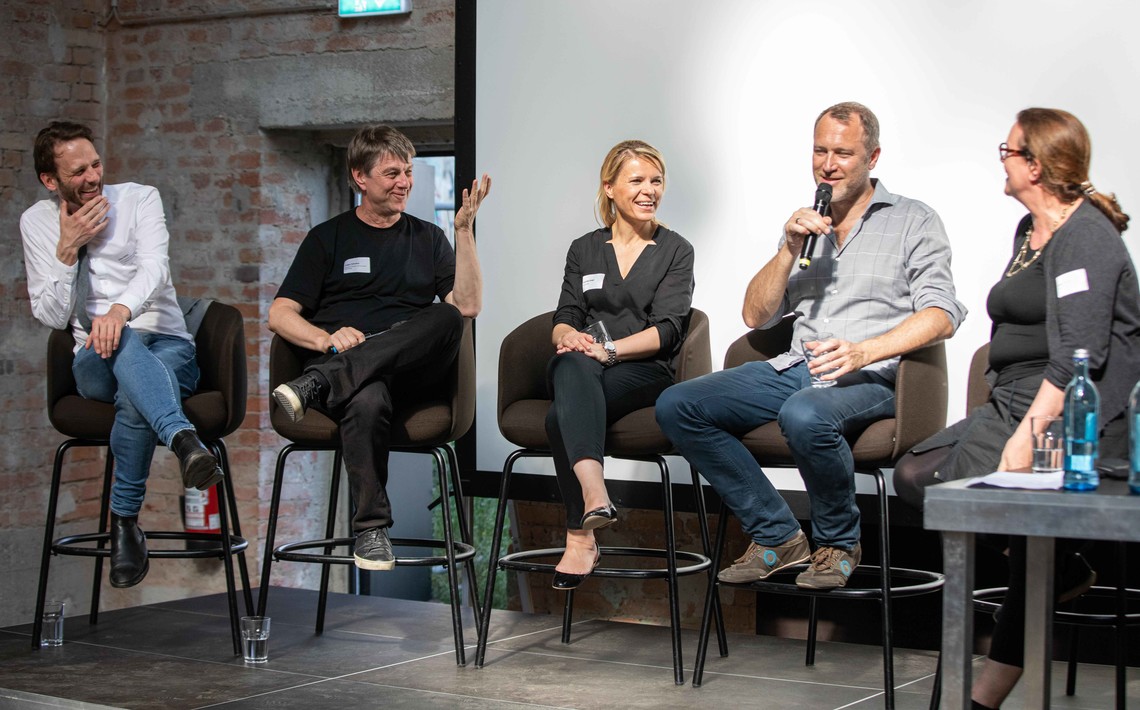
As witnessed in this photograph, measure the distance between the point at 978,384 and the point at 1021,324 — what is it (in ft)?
1.23

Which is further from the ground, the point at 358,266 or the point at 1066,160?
the point at 1066,160

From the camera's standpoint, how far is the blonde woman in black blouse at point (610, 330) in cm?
316

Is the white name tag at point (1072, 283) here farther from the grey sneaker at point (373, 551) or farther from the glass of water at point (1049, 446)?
the grey sneaker at point (373, 551)

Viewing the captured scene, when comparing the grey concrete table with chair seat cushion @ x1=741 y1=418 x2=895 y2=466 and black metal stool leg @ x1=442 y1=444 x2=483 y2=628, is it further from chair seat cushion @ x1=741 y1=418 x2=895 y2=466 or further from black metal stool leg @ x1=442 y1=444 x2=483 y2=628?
black metal stool leg @ x1=442 y1=444 x2=483 y2=628

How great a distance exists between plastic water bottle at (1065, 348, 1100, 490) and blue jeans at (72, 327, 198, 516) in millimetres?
2303

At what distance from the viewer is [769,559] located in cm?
303

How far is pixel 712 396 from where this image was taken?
10.1 feet

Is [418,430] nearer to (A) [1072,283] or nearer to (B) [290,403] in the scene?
(B) [290,403]

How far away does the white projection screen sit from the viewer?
3520 mm

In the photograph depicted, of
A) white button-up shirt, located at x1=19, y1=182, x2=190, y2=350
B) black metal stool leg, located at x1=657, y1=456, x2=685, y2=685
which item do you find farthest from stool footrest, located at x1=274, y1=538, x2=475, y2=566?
white button-up shirt, located at x1=19, y1=182, x2=190, y2=350

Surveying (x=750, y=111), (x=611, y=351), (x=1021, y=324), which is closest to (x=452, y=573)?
(x=611, y=351)

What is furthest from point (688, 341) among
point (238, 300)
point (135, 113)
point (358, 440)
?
point (135, 113)

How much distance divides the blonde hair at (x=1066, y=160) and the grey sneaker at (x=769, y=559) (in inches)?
39.8

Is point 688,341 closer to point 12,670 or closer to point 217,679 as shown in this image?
point 217,679
